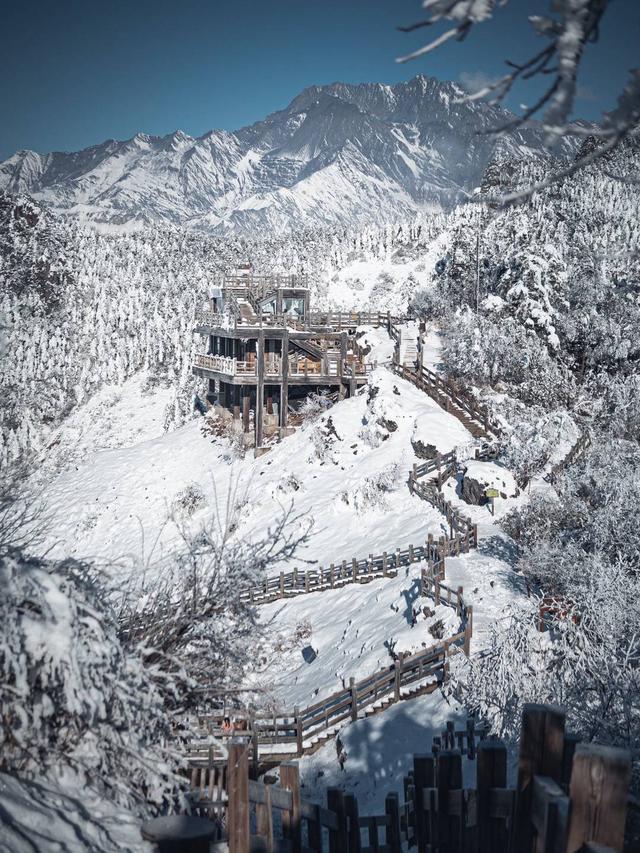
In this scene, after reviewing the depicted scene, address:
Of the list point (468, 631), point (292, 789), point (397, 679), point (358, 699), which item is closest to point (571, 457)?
point (468, 631)

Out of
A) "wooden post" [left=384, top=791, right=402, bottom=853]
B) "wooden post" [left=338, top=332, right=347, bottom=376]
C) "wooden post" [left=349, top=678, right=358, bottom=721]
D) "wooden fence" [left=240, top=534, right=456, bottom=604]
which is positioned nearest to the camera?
"wooden post" [left=384, top=791, right=402, bottom=853]

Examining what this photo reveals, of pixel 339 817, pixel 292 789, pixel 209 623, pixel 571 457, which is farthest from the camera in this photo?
pixel 571 457

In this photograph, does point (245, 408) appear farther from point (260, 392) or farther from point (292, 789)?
point (292, 789)

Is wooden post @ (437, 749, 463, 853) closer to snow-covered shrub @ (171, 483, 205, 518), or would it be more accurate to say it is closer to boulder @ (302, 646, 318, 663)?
boulder @ (302, 646, 318, 663)

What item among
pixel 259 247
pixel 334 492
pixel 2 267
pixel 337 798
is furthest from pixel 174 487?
pixel 259 247

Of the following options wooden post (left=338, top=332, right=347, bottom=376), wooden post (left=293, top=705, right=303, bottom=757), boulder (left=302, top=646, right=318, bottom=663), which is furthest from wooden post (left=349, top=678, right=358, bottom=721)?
wooden post (left=338, top=332, right=347, bottom=376)

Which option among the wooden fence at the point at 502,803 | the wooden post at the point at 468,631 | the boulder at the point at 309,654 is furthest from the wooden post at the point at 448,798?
the boulder at the point at 309,654

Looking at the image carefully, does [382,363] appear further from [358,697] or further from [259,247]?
[259,247]
